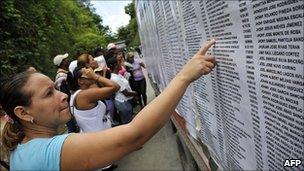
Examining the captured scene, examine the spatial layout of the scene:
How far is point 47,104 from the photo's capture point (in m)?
2.00

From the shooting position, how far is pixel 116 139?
1.67 m

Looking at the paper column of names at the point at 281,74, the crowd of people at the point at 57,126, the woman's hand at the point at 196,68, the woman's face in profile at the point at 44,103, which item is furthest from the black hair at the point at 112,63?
the paper column of names at the point at 281,74

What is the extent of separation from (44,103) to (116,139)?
524mm

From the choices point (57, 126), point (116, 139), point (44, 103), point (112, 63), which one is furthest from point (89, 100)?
point (112, 63)

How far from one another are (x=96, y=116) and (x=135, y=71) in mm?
5933

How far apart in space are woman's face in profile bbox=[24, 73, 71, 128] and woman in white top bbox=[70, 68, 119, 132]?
1.95 metres

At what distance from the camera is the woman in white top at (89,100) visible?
4043mm

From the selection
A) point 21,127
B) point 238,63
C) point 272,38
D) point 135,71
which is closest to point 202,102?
point 238,63

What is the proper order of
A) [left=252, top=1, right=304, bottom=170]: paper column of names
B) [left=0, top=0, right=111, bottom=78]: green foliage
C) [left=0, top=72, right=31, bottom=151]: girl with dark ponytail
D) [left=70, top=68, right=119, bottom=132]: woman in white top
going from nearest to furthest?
[left=252, top=1, right=304, bottom=170]: paper column of names, [left=0, top=72, right=31, bottom=151]: girl with dark ponytail, [left=70, top=68, right=119, bottom=132]: woman in white top, [left=0, top=0, right=111, bottom=78]: green foliage

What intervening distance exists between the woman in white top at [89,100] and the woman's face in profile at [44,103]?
1.95 meters

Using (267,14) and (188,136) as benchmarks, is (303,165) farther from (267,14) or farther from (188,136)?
(188,136)

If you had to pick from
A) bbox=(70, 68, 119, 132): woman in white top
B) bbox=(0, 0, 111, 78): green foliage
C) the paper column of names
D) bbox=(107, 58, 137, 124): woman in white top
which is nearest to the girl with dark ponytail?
the paper column of names

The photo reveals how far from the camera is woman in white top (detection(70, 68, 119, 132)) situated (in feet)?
13.3

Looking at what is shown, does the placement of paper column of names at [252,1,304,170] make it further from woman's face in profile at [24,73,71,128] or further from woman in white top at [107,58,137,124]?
woman in white top at [107,58,137,124]
